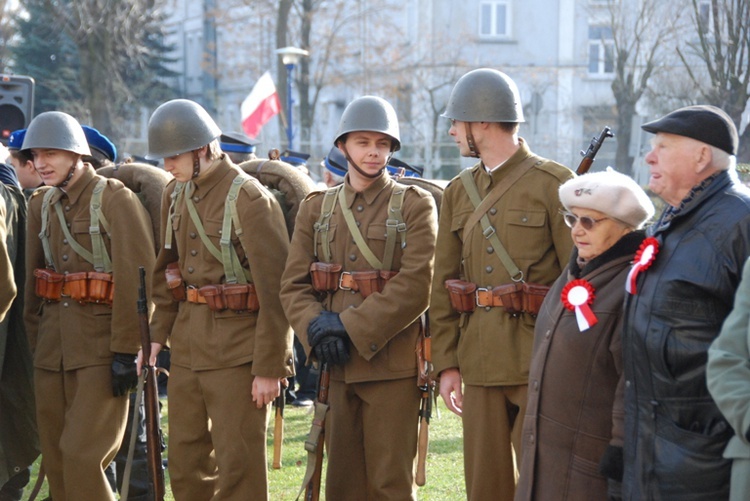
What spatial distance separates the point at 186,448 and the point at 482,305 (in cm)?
191

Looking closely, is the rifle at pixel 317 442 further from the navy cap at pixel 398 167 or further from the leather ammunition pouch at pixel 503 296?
the navy cap at pixel 398 167

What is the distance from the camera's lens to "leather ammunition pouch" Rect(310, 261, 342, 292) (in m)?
5.71

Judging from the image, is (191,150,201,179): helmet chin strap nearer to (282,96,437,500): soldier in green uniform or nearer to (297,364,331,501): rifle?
(282,96,437,500): soldier in green uniform

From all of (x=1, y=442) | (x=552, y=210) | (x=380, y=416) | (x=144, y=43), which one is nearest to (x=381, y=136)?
(x=552, y=210)

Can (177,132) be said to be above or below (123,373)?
above

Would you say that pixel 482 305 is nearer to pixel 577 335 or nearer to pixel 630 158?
pixel 577 335

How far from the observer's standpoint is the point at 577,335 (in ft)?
14.1

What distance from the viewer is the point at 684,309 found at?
12.5ft

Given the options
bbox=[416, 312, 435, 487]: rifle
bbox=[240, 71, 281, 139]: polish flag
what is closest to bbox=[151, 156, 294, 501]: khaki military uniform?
bbox=[416, 312, 435, 487]: rifle

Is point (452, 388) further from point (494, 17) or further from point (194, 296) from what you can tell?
point (494, 17)

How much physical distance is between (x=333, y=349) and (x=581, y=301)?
1.62 meters

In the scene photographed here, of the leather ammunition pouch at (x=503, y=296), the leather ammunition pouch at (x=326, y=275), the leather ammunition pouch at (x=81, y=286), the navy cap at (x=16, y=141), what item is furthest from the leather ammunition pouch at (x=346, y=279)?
the navy cap at (x=16, y=141)

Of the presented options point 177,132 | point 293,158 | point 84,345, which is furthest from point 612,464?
point 293,158

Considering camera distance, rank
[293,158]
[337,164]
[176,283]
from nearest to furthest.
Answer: [176,283]
[337,164]
[293,158]
